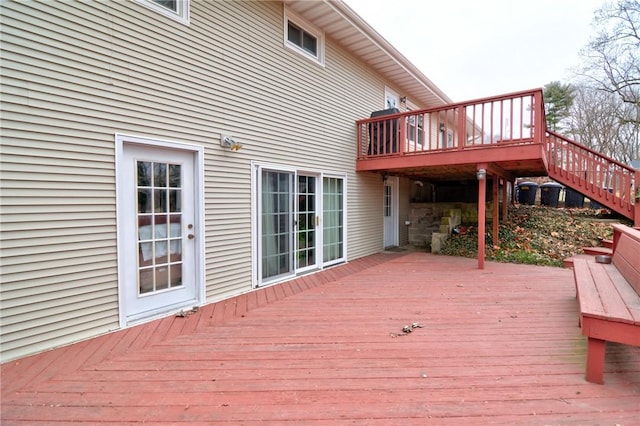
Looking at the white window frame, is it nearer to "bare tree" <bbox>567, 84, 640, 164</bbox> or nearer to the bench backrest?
the bench backrest

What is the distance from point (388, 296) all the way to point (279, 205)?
2.17m

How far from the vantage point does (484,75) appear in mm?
30359

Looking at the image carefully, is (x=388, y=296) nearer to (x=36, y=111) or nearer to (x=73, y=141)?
(x=73, y=141)

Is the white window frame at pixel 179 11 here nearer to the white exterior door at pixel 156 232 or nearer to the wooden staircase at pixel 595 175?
the white exterior door at pixel 156 232

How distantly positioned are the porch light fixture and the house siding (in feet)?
0.25

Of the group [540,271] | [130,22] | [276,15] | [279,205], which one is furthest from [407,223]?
[130,22]

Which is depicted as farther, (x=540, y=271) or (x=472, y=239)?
(x=472, y=239)

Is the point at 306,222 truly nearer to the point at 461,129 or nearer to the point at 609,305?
the point at 461,129

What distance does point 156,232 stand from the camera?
3500mm

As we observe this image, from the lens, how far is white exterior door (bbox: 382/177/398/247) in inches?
332

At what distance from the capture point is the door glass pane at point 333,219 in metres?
6.10

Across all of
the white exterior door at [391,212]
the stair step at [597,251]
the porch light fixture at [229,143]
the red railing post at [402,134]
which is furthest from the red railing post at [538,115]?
the porch light fixture at [229,143]

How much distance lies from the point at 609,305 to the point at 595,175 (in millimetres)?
6371

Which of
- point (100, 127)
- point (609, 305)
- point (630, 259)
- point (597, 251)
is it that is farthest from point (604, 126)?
point (100, 127)
